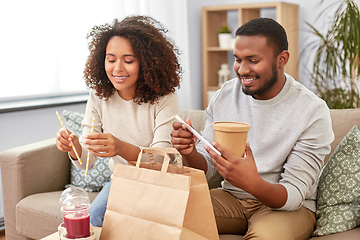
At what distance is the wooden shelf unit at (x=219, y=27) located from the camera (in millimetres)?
3529

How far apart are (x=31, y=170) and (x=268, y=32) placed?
4.46ft

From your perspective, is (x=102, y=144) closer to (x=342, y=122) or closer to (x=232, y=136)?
(x=232, y=136)

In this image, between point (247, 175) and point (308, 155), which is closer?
point (247, 175)

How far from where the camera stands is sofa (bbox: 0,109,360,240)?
181 cm

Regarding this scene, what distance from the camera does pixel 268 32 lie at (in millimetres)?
1371

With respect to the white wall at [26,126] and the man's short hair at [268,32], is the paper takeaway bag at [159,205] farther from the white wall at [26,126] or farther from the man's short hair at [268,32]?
the white wall at [26,126]

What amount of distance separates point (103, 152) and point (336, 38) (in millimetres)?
2117

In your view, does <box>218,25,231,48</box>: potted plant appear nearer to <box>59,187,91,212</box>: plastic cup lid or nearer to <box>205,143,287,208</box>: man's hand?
<box>205,143,287,208</box>: man's hand

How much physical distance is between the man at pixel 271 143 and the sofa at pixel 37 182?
36cm

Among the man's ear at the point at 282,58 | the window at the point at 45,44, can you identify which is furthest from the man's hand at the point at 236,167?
the window at the point at 45,44

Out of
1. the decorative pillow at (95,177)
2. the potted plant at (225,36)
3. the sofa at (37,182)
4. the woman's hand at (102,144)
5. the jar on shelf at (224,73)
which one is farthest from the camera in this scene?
the jar on shelf at (224,73)

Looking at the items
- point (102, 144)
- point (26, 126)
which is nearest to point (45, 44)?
point (26, 126)

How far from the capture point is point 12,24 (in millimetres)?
2539

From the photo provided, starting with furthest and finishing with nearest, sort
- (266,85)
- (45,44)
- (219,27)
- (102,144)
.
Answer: (219,27), (45,44), (266,85), (102,144)
